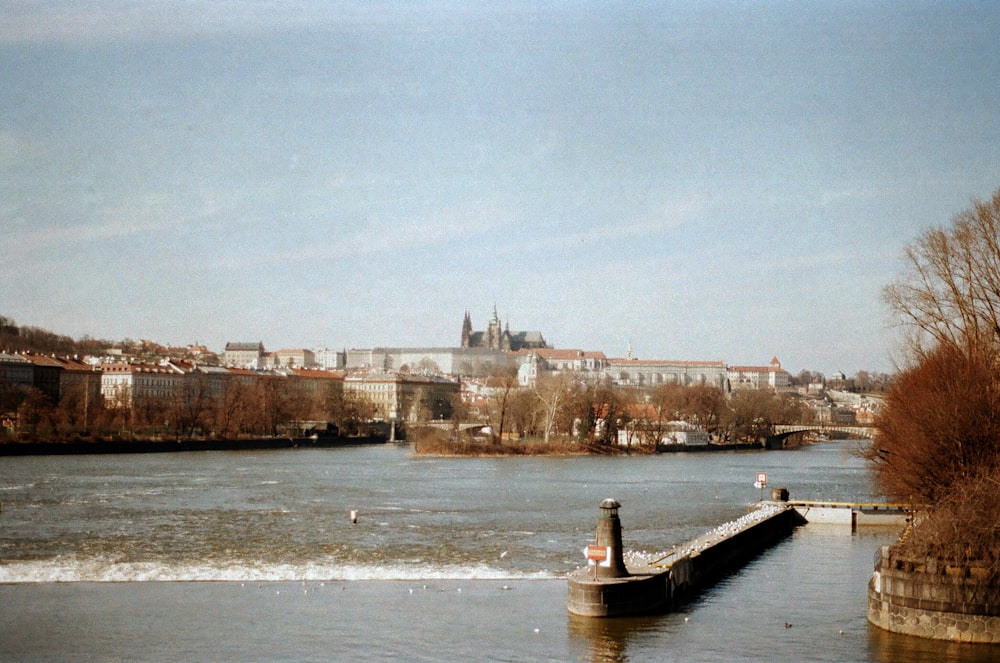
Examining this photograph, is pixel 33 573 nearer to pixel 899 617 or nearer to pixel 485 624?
pixel 485 624

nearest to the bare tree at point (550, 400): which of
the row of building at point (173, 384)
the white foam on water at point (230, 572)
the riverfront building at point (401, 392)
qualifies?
the row of building at point (173, 384)

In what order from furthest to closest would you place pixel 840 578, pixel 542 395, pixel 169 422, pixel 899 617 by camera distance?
pixel 169 422 < pixel 542 395 < pixel 840 578 < pixel 899 617

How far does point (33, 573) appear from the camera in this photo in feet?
76.6

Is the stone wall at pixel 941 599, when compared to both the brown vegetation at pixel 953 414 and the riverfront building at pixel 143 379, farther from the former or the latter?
the riverfront building at pixel 143 379

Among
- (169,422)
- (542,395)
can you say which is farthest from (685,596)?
(169,422)

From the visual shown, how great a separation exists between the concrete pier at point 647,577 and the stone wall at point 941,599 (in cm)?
349

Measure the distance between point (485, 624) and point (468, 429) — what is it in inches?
2875

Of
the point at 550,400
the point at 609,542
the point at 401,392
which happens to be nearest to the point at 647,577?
the point at 609,542

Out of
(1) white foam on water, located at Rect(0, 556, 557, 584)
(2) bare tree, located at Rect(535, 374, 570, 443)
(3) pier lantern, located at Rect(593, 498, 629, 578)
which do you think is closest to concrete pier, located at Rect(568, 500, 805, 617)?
(3) pier lantern, located at Rect(593, 498, 629, 578)

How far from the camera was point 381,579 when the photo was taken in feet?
74.2

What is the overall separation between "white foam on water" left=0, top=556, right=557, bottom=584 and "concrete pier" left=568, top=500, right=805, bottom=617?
2.98 meters

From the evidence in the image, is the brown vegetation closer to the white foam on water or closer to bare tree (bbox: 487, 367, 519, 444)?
the white foam on water

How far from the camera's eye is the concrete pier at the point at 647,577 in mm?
17609

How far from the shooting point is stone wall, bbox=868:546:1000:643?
1602 centimetres
